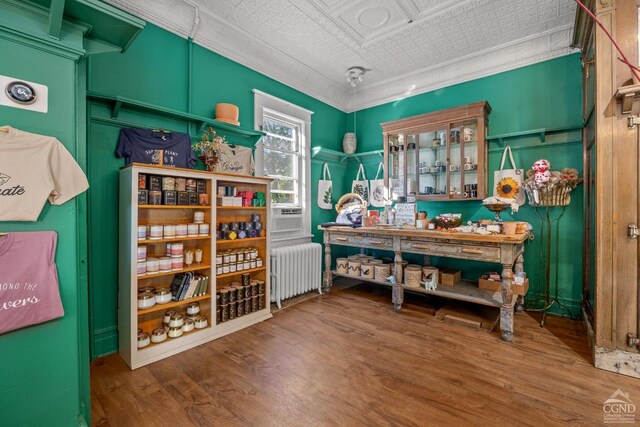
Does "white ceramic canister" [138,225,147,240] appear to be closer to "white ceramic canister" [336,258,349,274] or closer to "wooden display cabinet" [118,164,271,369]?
"wooden display cabinet" [118,164,271,369]

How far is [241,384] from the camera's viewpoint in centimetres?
196

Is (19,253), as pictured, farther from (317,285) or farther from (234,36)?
(317,285)

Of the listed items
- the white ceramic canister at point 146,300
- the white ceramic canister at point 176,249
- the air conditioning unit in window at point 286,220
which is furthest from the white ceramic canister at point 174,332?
the air conditioning unit in window at point 286,220

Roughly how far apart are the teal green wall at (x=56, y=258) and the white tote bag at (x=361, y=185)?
380cm

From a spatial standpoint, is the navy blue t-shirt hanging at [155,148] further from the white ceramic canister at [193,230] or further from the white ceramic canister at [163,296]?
the white ceramic canister at [163,296]

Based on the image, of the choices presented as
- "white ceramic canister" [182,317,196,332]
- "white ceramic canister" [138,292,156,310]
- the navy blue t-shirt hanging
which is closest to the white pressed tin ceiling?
the navy blue t-shirt hanging

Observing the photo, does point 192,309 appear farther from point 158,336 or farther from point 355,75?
point 355,75

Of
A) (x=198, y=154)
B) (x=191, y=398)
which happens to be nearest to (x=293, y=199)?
(x=198, y=154)

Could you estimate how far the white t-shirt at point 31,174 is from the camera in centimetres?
128

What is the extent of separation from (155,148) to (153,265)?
3.52 ft

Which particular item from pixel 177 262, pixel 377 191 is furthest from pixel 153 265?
pixel 377 191

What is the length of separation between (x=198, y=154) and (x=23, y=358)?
2.06m

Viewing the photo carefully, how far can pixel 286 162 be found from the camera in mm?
4094

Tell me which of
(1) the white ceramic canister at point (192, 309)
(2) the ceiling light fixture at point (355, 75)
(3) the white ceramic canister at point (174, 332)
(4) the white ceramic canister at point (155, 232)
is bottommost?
(3) the white ceramic canister at point (174, 332)
